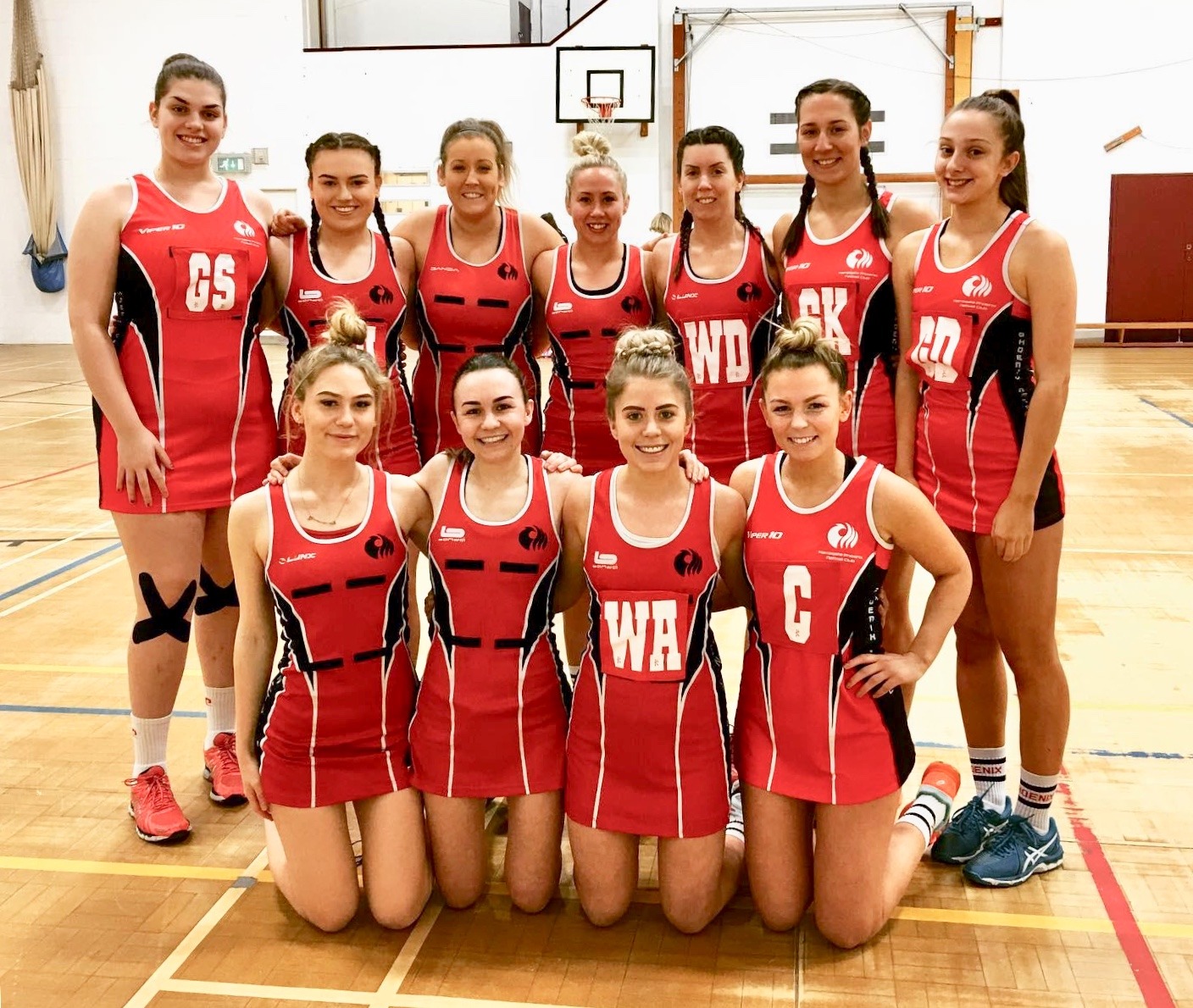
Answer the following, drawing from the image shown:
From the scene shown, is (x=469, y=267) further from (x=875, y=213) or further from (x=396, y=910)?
(x=396, y=910)

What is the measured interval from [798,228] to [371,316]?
1.14 metres

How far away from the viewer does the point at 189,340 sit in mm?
2939

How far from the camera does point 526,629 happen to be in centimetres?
256

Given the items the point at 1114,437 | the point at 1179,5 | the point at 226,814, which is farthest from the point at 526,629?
the point at 1179,5

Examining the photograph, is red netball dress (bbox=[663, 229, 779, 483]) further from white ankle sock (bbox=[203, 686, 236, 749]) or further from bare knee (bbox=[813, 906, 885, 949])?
white ankle sock (bbox=[203, 686, 236, 749])

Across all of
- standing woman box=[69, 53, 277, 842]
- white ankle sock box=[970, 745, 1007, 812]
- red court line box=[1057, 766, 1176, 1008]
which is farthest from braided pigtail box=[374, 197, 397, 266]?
red court line box=[1057, 766, 1176, 1008]

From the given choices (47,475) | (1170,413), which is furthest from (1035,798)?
(1170,413)

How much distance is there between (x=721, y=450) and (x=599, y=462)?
0.37 metres

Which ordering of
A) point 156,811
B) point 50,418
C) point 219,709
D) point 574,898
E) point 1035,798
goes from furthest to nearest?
point 50,418
point 219,709
point 156,811
point 1035,798
point 574,898

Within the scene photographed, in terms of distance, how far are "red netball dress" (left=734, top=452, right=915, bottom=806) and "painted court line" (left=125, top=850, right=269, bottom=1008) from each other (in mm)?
1227

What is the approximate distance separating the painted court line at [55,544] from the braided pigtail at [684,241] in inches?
153

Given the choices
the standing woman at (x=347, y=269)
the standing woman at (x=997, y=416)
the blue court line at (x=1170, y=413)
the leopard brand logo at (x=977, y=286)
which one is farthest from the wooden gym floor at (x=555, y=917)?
the blue court line at (x=1170, y=413)

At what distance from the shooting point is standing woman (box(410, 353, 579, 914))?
254cm

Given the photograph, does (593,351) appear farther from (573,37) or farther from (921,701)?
(573,37)
